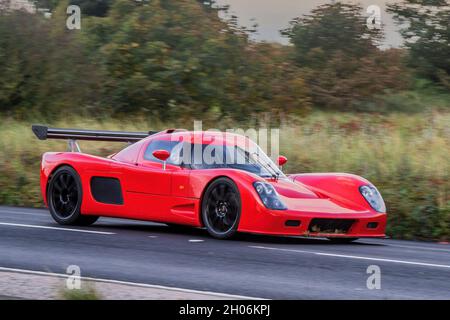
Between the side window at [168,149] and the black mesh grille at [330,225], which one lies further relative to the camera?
the side window at [168,149]

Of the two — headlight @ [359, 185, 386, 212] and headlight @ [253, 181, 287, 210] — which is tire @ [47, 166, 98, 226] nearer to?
headlight @ [253, 181, 287, 210]

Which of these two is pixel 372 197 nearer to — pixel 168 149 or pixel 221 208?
pixel 221 208

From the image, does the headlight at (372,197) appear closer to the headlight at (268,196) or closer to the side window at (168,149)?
the headlight at (268,196)

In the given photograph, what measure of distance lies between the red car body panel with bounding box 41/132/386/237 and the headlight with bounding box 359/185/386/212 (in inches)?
2.3

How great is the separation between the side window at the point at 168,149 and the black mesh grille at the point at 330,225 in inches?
72.5

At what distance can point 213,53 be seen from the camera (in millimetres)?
26219

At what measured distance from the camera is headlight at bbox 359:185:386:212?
1085 cm

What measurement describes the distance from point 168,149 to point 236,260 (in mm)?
2720

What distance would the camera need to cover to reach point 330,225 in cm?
1034

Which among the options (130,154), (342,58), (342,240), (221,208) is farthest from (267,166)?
(342,58)

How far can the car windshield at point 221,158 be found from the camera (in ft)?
35.7

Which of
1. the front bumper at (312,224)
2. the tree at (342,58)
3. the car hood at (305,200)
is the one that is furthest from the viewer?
the tree at (342,58)

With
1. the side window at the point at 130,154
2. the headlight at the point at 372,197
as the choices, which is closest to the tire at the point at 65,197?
the side window at the point at 130,154

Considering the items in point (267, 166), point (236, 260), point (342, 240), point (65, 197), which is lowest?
point (342, 240)
